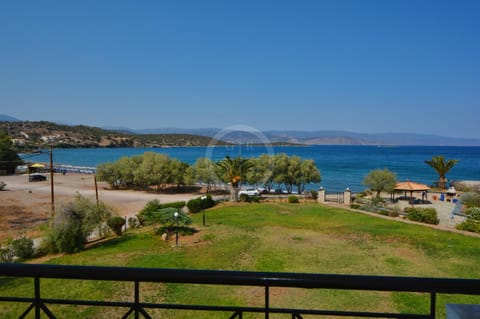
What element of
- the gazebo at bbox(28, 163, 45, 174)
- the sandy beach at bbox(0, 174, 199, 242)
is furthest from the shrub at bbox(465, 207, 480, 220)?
the gazebo at bbox(28, 163, 45, 174)

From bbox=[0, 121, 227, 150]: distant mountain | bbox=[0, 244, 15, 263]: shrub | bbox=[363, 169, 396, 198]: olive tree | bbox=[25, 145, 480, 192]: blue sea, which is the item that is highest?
bbox=[0, 121, 227, 150]: distant mountain

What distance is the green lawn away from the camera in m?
9.26

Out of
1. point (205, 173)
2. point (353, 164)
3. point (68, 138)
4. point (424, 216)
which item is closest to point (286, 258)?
point (424, 216)

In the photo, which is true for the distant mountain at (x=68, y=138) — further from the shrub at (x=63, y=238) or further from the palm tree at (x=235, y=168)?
the shrub at (x=63, y=238)

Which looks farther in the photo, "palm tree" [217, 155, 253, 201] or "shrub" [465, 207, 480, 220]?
"palm tree" [217, 155, 253, 201]

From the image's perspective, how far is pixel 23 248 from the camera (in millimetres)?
14539

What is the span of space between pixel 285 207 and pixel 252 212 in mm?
3258

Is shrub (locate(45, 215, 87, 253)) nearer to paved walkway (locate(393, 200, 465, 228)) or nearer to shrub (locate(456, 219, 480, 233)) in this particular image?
shrub (locate(456, 219, 480, 233))

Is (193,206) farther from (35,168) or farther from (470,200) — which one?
(35,168)

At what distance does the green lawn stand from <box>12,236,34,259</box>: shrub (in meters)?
1.62

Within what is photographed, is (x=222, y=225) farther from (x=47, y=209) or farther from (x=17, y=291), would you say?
(x=47, y=209)

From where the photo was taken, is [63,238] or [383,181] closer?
[63,238]

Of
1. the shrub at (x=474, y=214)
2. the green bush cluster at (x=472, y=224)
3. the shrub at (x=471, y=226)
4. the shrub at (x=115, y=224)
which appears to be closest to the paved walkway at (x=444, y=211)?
the shrub at (x=474, y=214)

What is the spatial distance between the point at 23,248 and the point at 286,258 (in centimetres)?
1139
